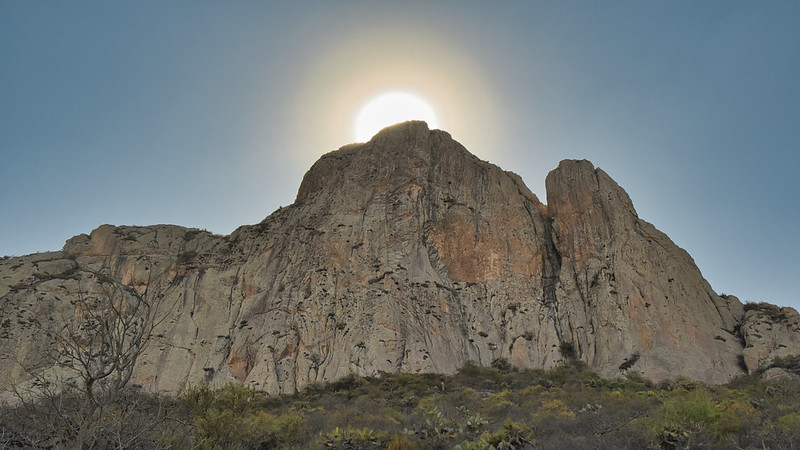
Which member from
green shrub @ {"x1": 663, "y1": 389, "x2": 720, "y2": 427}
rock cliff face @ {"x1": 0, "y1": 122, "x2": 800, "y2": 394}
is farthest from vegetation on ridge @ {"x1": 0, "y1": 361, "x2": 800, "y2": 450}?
rock cliff face @ {"x1": 0, "y1": 122, "x2": 800, "y2": 394}

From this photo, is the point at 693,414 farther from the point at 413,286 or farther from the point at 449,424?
the point at 413,286

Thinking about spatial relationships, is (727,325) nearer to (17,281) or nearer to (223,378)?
(223,378)

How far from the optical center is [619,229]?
36781 mm

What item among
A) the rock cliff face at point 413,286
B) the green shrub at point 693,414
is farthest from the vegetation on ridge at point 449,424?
the rock cliff face at point 413,286

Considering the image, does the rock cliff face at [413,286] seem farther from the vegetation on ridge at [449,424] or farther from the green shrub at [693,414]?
the green shrub at [693,414]

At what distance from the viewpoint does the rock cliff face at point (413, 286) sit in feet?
102

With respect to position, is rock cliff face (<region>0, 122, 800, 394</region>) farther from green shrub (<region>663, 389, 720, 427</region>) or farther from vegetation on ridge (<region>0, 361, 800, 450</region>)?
green shrub (<region>663, 389, 720, 427</region>)

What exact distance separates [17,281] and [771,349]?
169 ft

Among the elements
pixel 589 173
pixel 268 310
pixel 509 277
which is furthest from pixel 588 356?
pixel 268 310

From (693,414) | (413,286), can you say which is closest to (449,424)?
(693,414)

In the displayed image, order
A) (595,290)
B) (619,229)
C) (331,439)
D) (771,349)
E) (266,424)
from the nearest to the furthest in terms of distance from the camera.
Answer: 1. (331,439)
2. (266,424)
3. (771,349)
4. (595,290)
5. (619,229)

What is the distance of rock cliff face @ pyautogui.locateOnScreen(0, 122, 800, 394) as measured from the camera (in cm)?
3117

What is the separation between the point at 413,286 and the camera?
34219 mm

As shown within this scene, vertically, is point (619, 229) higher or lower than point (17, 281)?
higher
